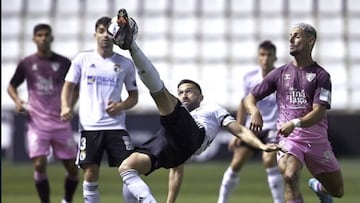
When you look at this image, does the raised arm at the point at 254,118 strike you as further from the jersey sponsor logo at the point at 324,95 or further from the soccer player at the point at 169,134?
the jersey sponsor logo at the point at 324,95

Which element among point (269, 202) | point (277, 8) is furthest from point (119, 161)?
point (277, 8)

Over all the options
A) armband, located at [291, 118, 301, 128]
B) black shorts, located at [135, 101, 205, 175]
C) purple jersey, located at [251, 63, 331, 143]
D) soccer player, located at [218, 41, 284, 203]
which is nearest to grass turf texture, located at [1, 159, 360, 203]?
soccer player, located at [218, 41, 284, 203]

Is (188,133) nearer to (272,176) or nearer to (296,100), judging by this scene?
(296,100)

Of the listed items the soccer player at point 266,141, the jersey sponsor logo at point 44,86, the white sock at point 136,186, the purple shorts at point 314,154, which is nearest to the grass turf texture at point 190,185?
the soccer player at point 266,141

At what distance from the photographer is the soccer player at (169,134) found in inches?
325

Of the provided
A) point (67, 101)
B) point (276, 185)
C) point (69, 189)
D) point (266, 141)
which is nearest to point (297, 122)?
point (67, 101)

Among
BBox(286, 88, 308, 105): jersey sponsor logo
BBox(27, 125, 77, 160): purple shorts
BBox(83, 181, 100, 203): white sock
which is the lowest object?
BBox(83, 181, 100, 203): white sock

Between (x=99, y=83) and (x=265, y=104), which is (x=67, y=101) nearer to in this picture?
(x=99, y=83)

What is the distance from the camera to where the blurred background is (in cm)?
3234

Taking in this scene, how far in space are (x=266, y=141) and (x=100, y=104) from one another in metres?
3.27

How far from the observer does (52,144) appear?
1261 cm

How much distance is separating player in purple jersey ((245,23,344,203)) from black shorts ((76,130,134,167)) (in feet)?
4.91

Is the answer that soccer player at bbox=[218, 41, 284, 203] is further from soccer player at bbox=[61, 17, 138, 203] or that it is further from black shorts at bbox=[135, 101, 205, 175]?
black shorts at bbox=[135, 101, 205, 175]

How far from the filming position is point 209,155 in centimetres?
2481
